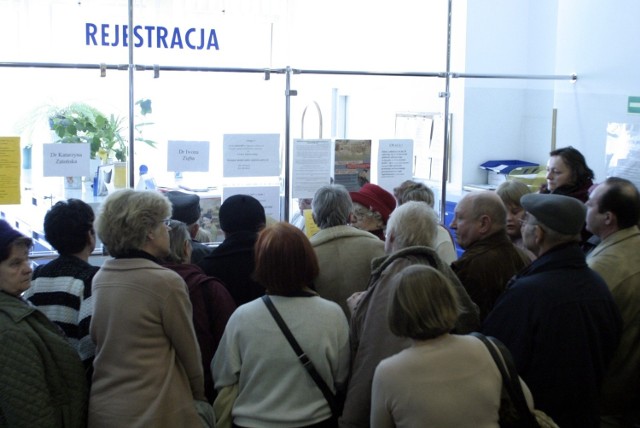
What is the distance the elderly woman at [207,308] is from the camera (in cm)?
304

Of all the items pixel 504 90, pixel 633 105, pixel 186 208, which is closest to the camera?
pixel 186 208

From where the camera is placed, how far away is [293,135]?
5.03 metres

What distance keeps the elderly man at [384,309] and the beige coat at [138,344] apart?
0.57 m

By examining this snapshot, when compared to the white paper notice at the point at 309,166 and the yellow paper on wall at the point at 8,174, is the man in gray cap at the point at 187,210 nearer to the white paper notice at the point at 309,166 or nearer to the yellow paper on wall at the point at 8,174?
the yellow paper on wall at the point at 8,174

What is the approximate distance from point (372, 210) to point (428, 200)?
1.35ft

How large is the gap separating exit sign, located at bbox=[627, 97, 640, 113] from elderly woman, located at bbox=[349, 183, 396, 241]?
2.51m

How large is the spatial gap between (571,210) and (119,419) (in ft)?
5.69

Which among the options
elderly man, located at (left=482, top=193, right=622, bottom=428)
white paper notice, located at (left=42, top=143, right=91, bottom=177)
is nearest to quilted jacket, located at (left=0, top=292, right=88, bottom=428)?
elderly man, located at (left=482, top=193, right=622, bottom=428)

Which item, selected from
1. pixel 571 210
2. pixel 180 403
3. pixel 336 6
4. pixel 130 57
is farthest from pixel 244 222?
pixel 336 6

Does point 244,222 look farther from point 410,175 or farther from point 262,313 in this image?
point 410,175

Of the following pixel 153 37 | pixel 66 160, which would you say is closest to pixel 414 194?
pixel 153 37

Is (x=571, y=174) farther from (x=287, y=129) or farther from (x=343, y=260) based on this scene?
(x=343, y=260)

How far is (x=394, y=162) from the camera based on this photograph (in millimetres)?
5324

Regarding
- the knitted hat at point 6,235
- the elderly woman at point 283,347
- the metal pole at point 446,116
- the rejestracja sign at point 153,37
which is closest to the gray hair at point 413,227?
the elderly woman at point 283,347
